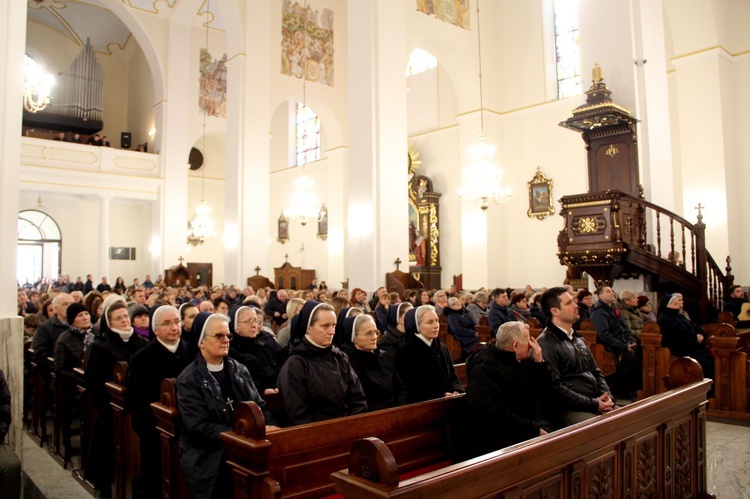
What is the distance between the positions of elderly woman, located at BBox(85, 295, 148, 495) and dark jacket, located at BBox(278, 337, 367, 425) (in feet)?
5.84

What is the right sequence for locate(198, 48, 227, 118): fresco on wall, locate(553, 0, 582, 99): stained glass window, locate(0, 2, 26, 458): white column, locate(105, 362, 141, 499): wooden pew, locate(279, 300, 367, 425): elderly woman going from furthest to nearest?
locate(198, 48, 227, 118): fresco on wall, locate(553, 0, 582, 99): stained glass window, locate(0, 2, 26, 458): white column, locate(105, 362, 141, 499): wooden pew, locate(279, 300, 367, 425): elderly woman

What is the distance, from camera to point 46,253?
21.8 m

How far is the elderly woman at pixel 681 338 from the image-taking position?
6695mm

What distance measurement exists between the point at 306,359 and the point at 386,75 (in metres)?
9.75

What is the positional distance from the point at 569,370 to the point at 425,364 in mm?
977

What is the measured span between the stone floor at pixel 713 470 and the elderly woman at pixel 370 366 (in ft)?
7.75

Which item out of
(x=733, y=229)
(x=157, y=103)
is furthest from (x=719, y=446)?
(x=157, y=103)

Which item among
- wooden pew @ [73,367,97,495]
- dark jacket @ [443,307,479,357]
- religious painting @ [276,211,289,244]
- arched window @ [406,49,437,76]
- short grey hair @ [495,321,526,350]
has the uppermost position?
arched window @ [406,49,437,76]

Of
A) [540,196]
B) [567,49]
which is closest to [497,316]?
[540,196]

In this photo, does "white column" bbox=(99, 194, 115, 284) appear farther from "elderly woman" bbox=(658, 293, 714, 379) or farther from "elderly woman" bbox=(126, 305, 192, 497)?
"elderly woman" bbox=(658, 293, 714, 379)

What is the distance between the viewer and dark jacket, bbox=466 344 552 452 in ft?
10.2

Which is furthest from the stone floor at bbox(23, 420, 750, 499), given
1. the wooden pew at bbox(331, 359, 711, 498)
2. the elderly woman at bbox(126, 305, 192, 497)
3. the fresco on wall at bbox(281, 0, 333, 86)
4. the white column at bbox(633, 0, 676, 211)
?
the fresco on wall at bbox(281, 0, 333, 86)

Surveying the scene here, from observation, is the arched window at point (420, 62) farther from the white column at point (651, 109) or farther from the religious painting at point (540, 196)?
the white column at point (651, 109)

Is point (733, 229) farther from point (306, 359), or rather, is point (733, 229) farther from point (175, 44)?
point (175, 44)
